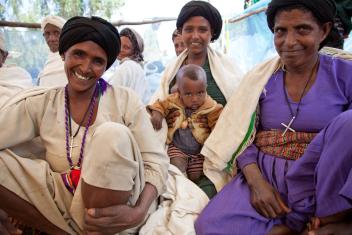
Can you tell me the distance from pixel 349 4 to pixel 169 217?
A: 6.16 ft

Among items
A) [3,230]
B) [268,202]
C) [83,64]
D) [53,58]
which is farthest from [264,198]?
[53,58]

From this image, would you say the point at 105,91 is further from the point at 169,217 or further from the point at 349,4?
the point at 349,4

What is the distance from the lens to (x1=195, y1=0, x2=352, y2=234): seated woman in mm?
1570

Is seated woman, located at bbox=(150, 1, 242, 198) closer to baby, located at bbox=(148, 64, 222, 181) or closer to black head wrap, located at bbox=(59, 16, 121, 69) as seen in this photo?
baby, located at bbox=(148, 64, 222, 181)

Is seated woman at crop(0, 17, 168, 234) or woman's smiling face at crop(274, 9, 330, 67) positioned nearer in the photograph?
seated woman at crop(0, 17, 168, 234)

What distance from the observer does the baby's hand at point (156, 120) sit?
249 cm

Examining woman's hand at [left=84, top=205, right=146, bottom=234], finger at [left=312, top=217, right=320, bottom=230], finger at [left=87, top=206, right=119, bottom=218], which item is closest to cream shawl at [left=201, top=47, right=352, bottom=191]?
finger at [left=312, top=217, right=320, bottom=230]

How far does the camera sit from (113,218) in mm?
1479

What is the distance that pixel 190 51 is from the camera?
2957mm

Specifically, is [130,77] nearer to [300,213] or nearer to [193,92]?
[193,92]

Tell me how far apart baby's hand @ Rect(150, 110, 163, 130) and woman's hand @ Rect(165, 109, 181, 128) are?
2.4 inches

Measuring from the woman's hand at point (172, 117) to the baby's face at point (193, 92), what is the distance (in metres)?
0.09

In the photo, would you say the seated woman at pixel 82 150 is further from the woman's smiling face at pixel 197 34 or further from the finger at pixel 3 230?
the woman's smiling face at pixel 197 34

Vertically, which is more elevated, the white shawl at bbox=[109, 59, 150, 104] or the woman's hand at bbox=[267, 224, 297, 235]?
the white shawl at bbox=[109, 59, 150, 104]
